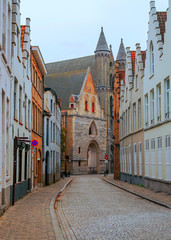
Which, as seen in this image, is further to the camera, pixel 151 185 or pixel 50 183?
pixel 50 183

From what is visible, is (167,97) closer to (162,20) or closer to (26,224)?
(162,20)

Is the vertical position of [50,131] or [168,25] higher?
[168,25]

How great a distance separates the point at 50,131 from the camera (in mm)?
34500

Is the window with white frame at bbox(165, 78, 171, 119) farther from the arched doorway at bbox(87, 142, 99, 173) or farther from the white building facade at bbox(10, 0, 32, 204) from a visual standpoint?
the arched doorway at bbox(87, 142, 99, 173)

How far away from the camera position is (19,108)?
61.7 feet

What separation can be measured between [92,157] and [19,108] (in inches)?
2219

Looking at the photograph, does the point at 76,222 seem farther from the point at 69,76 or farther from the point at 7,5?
the point at 69,76

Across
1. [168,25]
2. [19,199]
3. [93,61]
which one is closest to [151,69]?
[168,25]

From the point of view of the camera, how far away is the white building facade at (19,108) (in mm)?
15414

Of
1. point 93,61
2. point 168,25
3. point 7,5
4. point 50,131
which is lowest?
point 50,131

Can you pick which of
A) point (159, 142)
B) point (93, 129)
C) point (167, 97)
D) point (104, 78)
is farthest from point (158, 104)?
point (104, 78)

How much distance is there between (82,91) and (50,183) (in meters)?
39.3

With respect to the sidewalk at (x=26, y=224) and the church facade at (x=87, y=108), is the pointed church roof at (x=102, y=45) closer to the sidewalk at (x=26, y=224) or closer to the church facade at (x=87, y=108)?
the church facade at (x=87, y=108)

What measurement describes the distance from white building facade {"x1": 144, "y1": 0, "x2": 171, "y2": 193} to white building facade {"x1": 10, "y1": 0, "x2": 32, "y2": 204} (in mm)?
6741
